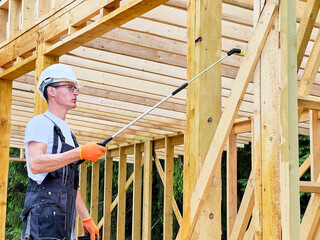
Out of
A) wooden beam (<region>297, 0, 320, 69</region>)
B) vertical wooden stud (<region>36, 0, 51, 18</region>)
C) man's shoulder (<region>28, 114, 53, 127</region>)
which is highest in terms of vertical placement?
vertical wooden stud (<region>36, 0, 51, 18</region>)

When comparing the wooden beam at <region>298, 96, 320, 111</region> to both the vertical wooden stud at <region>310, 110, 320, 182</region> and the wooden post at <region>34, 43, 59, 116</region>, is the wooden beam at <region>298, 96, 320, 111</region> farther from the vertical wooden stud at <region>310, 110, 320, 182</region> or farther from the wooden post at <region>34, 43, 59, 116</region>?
the wooden post at <region>34, 43, 59, 116</region>

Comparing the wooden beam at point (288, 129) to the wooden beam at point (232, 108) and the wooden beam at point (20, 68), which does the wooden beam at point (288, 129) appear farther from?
the wooden beam at point (20, 68)

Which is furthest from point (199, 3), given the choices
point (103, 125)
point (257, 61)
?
point (103, 125)

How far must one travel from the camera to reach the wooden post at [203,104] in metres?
3.96

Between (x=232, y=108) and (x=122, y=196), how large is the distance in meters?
9.20

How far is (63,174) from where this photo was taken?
424 cm

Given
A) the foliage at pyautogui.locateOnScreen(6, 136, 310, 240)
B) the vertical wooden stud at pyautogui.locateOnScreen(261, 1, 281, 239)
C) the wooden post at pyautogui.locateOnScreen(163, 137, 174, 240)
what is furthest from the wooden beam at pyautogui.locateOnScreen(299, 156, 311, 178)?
the foliage at pyautogui.locateOnScreen(6, 136, 310, 240)

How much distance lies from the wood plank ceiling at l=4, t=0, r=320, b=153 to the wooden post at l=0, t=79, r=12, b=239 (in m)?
0.83

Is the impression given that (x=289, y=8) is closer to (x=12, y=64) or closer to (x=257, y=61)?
(x=257, y=61)

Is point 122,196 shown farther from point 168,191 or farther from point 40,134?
point 40,134

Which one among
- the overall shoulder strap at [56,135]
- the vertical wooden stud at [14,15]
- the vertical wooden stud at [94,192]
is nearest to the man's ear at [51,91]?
the overall shoulder strap at [56,135]

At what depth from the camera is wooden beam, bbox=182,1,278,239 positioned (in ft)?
12.0

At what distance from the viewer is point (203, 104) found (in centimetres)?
404

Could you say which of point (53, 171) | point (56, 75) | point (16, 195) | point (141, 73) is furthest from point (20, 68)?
point (16, 195)
